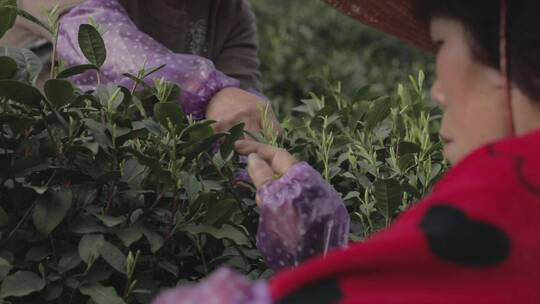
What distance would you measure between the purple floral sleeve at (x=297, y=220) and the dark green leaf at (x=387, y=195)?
10.2 inches

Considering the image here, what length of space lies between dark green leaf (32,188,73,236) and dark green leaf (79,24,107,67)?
0.33m

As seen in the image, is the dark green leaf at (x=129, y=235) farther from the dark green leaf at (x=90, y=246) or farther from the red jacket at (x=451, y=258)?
the red jacket at (x=451, y=258)

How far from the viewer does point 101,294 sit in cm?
198

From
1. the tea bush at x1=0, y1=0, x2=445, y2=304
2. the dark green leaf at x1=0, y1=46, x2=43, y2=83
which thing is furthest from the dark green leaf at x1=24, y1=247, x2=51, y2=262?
the dark green leaf at x1=0, y1=46, x2=43, y2=83

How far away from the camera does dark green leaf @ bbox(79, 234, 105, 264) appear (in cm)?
199

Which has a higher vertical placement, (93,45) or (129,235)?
(93,45)

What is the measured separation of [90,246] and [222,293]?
73 cm

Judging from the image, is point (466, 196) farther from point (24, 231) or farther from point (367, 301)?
point (24, 231)

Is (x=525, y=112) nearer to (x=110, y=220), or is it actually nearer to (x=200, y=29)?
(x=110, y=220)

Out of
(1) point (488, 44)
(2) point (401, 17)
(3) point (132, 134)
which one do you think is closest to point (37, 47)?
(3) point (132, 134)

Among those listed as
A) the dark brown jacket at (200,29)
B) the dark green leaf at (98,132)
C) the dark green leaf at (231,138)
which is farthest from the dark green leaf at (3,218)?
the dark brown jacket at (200,29)

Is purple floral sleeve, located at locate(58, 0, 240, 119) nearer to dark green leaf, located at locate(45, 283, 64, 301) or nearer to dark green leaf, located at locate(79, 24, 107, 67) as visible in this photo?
dark green leaf, located at locate(79, 24, 107, 67)

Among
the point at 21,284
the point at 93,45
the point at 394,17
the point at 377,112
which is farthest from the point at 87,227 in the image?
the point at 377,112

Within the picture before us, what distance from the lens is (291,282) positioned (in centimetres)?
141
